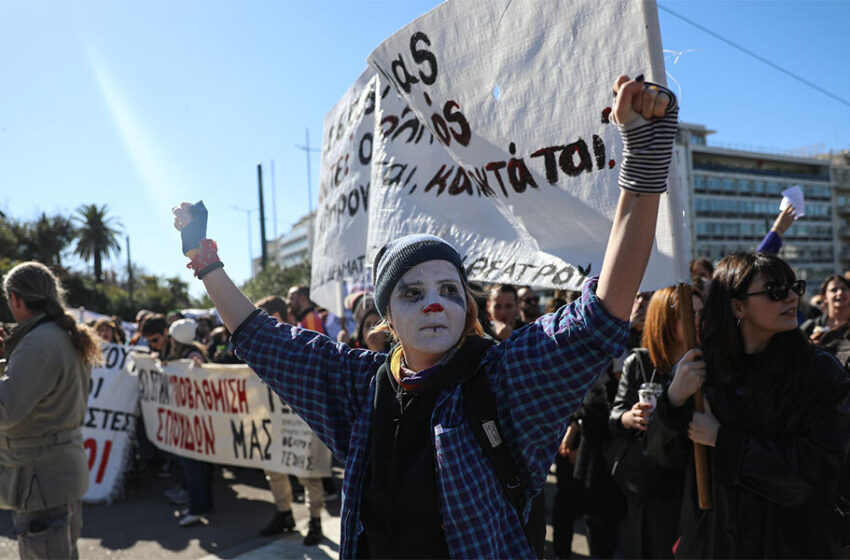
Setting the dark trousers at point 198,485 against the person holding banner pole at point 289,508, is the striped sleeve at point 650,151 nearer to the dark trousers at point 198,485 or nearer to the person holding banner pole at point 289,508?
the person holding banner pole at point 289,508

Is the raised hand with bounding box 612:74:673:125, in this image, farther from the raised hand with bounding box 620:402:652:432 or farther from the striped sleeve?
the raised hand with bounding box 620:402:652:432

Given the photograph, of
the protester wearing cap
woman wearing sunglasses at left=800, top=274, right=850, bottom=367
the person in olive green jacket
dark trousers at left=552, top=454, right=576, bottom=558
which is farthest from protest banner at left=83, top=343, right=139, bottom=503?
woman wearing sunglasses at left=800, top=274, right=850, bottom=367

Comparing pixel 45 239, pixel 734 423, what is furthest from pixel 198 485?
pixel 45 239

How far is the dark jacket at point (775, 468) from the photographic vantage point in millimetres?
2309

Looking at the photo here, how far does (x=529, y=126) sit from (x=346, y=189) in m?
2.75

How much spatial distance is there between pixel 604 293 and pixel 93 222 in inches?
2453

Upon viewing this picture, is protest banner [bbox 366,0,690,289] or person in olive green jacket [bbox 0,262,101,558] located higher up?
protest banner [bbox 366,0,690,289]

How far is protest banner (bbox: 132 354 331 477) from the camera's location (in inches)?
215

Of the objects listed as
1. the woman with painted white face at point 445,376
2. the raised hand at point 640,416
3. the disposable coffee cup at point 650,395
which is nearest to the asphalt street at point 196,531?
the raised hand at point 640,416

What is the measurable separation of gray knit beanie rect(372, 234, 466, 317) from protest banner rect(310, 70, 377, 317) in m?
3.27

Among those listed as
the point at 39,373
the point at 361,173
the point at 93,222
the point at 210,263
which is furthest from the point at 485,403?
the point at 93,222

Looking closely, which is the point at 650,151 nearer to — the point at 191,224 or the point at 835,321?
the point at 191,224

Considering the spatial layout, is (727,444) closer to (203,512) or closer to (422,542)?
(422,542)

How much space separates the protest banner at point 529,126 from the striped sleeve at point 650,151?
873 mm
